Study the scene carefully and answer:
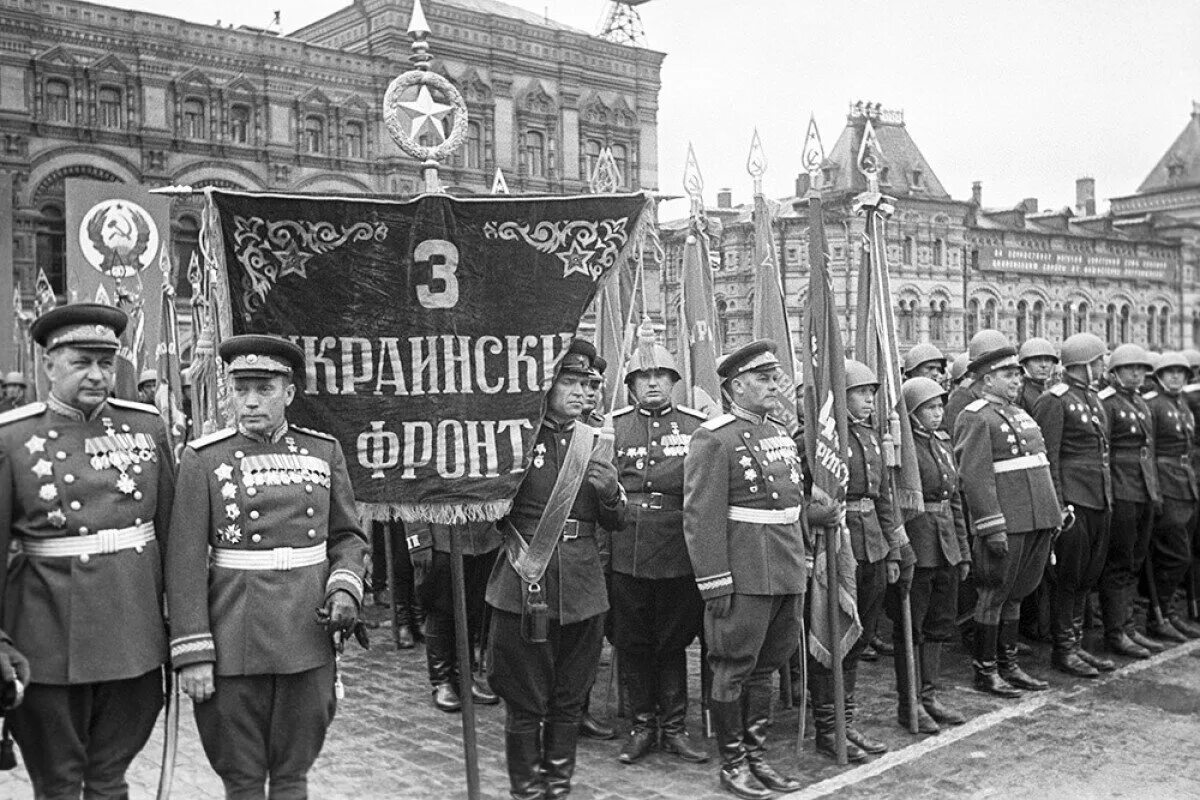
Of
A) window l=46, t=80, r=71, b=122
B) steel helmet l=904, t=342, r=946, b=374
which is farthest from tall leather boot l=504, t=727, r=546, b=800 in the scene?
window l=46, t=80, r=71, b=122

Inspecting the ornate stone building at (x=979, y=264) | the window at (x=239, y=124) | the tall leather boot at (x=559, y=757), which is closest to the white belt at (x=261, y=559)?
the tall leather boot at (x=559, y=757)

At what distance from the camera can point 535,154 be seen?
3159 cm

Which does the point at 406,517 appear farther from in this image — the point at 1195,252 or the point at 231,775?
the point at 1195,252

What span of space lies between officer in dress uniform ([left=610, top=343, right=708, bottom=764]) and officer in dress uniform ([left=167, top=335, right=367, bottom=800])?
7.47 feet

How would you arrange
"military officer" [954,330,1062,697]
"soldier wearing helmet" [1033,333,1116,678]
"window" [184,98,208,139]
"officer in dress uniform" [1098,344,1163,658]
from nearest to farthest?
1. "military officer" [954,330,1062,697]
2. "soldier wearing helmet" [1033,333,1116,678]
3. "officer in dress uniform" [1098,344,1163,658]
4. "window" [184,98,208,139]

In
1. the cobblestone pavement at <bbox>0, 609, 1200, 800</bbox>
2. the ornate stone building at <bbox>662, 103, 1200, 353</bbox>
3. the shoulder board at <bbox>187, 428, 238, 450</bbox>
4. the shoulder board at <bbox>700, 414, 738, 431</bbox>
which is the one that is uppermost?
the ornate stone building at <bbox>662, 103, 1200, 353</bbox>

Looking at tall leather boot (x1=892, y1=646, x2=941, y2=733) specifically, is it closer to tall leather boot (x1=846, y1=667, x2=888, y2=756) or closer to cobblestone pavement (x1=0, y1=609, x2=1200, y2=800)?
cobblestone pavement (x1=0, y1=609, x2=1200, y2=800)

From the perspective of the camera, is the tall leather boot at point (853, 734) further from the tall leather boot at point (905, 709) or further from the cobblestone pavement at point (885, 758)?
the tall leather boot at point (905, 709)

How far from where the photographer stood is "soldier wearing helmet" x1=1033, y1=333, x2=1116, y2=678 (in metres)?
7.70

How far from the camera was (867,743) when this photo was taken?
589 centimetres

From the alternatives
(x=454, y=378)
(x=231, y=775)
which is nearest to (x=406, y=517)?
(x=454, y=378)

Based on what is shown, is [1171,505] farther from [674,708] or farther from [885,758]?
[674,708]

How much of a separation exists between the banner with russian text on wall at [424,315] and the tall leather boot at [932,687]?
118 inches

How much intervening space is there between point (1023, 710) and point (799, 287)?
32.7 meters
